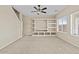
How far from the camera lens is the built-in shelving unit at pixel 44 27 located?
432 inches

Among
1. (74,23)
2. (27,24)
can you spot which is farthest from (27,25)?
(74,23)

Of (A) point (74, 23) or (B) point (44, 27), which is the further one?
(B) point (44, 27)

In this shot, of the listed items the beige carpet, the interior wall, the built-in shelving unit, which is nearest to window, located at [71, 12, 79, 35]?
the beige carpet

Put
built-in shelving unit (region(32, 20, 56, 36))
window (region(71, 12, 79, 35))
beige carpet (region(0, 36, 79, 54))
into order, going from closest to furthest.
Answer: beige carpet (region(0, 36, 79, 54)), window (region(71, 12, 79, 35)), built-in shelving unit (region(32, 20, 56, 36))

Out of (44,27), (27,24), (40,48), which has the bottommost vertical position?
(40,48)

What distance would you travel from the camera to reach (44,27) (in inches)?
443

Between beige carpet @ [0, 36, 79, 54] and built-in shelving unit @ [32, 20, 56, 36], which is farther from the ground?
built-in shelving unit @ [32, 20, 56, 36]

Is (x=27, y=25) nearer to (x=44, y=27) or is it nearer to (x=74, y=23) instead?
(x=44, y=27)

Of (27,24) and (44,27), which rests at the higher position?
(27,24)

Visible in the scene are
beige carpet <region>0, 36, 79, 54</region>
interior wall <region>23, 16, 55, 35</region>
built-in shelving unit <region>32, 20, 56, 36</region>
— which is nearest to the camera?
beige carpet <region>0, 36, 79, 54</region>

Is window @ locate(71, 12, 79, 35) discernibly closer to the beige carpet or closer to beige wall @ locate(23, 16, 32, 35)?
the beige carpet

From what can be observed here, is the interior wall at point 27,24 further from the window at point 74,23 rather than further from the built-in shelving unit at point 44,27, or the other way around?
the window at point 74,23

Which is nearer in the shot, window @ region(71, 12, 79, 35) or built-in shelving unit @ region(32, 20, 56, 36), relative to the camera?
window @ region(71, 12, 79, 35)

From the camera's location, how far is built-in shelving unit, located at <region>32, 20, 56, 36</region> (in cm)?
1098
